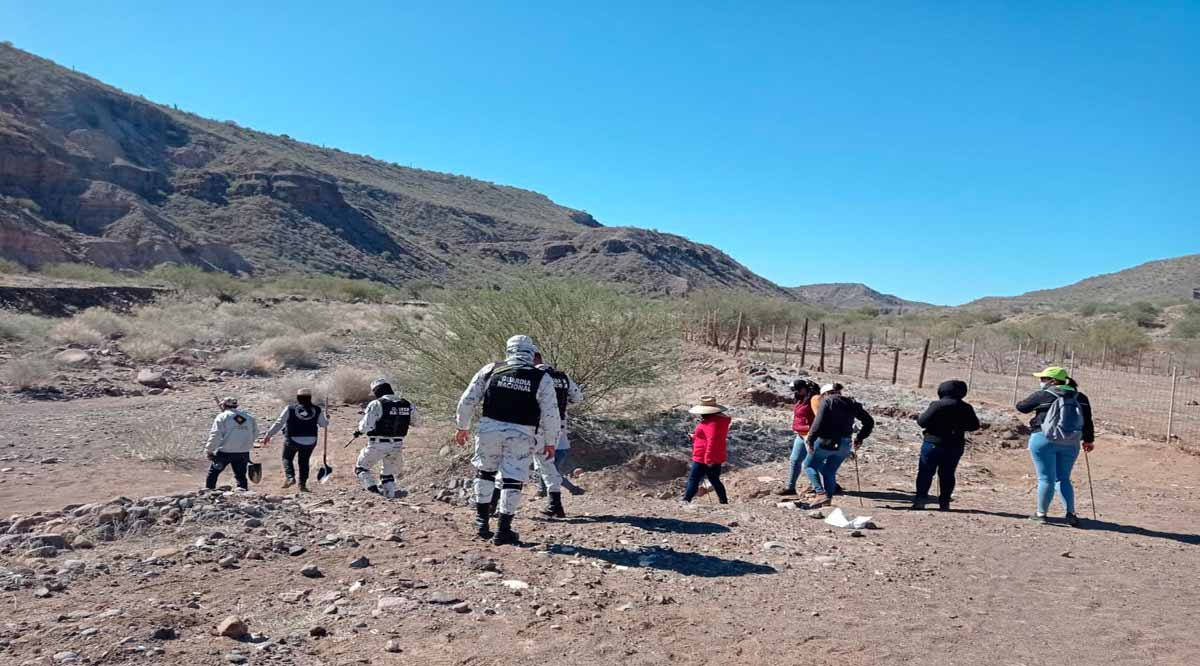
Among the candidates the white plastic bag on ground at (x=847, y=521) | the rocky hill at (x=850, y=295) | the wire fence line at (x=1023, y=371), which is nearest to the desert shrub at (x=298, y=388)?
the white plastic bag on ground at (x=847, y=521)

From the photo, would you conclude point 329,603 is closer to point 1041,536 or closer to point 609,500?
point 609,500

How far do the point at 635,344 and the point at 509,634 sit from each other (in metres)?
7.90

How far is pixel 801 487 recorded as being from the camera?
9617mm

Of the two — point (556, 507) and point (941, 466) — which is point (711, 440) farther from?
point (941, 466)

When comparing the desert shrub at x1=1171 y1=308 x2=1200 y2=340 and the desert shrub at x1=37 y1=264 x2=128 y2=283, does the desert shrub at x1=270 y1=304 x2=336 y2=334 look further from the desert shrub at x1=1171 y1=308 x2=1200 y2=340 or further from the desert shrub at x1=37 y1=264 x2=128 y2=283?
the desert shrub at x1=1171 y1=308 x2=1200 y2=340

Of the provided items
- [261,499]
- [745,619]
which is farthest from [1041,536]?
[261,499]

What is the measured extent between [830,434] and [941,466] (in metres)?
1.09

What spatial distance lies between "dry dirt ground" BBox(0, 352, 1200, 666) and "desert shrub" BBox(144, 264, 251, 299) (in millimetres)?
33677

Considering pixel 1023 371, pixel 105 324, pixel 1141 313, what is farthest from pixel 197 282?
pixel 1141 313

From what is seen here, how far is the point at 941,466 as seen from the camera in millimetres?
7719

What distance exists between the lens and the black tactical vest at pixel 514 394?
5887 millimetres

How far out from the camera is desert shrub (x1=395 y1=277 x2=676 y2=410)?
11.3 meters

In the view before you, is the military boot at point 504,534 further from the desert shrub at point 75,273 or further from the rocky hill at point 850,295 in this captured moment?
the rocky hill at point 850,295

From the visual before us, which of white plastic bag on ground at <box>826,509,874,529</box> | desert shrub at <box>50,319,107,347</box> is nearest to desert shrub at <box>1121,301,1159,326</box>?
white plastic bag on ground at <box>826,509,874,529</box>
